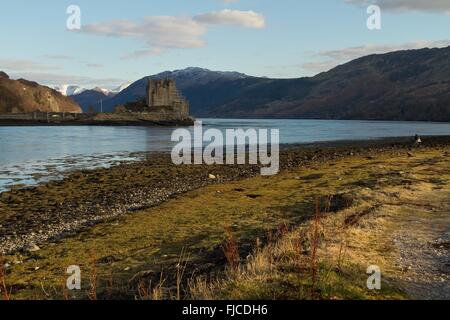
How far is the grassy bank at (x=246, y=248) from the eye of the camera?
8414mm

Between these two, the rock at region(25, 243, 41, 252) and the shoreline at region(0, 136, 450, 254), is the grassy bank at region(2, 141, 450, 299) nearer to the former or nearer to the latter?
the rock at region(25, 243, 41, 252)

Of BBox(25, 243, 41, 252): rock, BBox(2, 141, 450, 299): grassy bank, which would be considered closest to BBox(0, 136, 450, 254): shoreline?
BBox(25, 243, 41, 252): rock

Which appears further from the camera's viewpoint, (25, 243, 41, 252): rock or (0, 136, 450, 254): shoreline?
(0, 136, 450, 254): shoreline

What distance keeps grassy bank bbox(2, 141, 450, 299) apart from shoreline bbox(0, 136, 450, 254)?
1.51 meters

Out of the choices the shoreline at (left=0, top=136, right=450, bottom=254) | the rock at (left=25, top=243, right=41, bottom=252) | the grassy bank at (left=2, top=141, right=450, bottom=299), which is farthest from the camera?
the shoreline at (left=0, top=136, right=450, bottom=254)

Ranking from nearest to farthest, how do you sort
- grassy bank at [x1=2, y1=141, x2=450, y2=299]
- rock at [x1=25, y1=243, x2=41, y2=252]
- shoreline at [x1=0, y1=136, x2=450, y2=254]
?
grassy bank at [x1=2, y1=141, x2=450, y2=299]
rock at [x1=25, y1=243, x2=41, y2=252]
shoreline at [x1=0, y1=136, x2=450, y2=254]

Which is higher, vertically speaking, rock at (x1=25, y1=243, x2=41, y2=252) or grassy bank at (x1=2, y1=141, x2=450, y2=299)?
grassy bank at (x1=2, y1=141, x2=450, y2=299)

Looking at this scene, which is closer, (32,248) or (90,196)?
(32,248)

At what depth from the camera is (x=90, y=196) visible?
25469 millimetres

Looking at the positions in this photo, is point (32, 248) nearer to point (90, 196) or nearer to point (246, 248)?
point (246, 248)

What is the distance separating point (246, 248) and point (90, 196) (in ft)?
49.0

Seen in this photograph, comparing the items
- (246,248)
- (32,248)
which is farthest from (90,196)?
(246,248)

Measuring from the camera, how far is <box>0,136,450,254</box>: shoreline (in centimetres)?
1773

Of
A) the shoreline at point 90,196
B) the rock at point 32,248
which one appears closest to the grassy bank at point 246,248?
the rock at point 32,248
